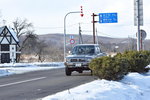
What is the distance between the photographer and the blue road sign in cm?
4231

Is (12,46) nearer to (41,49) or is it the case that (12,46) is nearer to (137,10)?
(41,49)

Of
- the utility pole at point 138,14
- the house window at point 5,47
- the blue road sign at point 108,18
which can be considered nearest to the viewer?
the utility pole at point 138,14

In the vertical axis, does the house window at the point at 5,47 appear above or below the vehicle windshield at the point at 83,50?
above

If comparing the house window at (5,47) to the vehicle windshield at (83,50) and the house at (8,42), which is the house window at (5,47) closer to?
the house at (8,42)

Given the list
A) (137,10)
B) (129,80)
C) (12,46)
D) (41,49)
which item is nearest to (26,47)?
(41,49)

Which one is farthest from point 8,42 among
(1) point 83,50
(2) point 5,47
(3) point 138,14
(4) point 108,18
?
(1) point 83,50

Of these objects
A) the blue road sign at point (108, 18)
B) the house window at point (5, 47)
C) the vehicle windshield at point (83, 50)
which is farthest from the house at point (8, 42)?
the vehicle windshield at point (83, 50)

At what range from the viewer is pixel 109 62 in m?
14.3

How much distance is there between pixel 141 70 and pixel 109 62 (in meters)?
5.63

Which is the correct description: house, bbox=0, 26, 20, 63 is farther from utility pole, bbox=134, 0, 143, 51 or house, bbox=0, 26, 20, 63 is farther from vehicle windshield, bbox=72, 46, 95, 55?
vehicle windshield, bbox=72, 46, 95, 55

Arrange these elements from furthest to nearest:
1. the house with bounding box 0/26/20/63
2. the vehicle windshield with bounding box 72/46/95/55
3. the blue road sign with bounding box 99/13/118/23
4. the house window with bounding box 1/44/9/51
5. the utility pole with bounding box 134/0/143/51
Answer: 1. the house window with bounding box 1/44/9/51
2. the house with bounding box 0/26/20/63
3. the blue road sign with bounding box 99/13/118/23
4. the utility pole with bounding box 134/0/143/51
5. the vehicle windshield with bounding box 72/46/95/55

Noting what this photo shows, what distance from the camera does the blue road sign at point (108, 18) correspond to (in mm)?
42312

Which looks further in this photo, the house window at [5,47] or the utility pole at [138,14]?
the house window at [5,47]

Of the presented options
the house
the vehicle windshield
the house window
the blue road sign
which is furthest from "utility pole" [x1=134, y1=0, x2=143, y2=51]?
the house window
